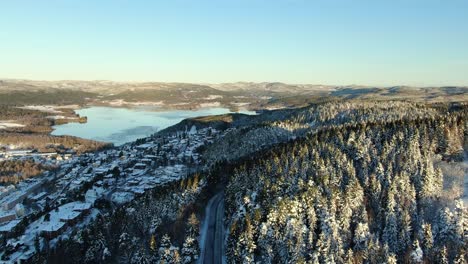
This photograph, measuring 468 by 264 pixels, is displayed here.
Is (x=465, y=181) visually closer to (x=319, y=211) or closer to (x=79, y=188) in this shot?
(x=319, y=211)

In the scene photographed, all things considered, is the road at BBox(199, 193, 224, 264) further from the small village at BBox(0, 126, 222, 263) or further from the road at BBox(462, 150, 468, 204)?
the road at BBox(462, 150, 468, 204)

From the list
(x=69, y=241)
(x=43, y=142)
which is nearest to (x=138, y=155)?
(x=69, y=241)

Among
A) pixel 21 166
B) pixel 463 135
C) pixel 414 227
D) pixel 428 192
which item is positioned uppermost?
pixel 463 135

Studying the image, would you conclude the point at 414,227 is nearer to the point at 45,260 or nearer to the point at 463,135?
the point at 463,135

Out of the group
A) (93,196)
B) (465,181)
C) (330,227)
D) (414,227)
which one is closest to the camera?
(330,227)

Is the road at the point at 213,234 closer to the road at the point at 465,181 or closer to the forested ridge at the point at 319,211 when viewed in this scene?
the forested ridge at the point at 319,211
